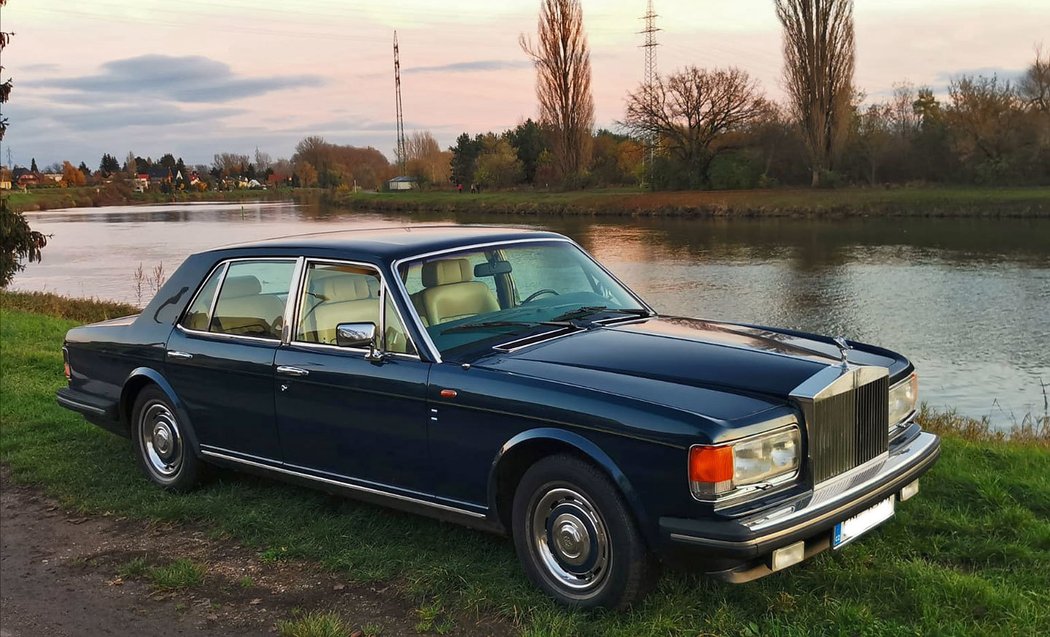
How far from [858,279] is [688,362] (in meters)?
20.5

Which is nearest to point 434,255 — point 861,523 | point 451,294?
point 451,294

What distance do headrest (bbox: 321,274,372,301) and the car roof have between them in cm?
15

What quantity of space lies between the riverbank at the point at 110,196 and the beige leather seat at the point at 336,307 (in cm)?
8694

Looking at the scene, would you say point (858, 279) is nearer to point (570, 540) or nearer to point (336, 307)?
point (336, 307)

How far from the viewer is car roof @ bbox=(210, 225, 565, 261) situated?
5020 mm

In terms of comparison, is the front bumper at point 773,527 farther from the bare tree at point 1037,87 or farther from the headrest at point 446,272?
the bare tree at point 1037,87

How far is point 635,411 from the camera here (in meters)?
3.72

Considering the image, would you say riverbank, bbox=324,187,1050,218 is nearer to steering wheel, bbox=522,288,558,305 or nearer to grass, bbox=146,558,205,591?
steering wheel, bbox=522,288,558,305

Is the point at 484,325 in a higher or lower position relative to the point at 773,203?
lower

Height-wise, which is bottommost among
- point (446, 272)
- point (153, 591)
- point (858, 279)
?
point (858, 279)

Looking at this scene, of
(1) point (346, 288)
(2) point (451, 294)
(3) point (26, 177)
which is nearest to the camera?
(2) point (451, 294)

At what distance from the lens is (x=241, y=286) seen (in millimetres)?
5785

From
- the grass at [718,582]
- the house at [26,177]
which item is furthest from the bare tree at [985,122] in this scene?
the house at [26,177]

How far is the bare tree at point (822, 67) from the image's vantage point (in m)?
50.8
